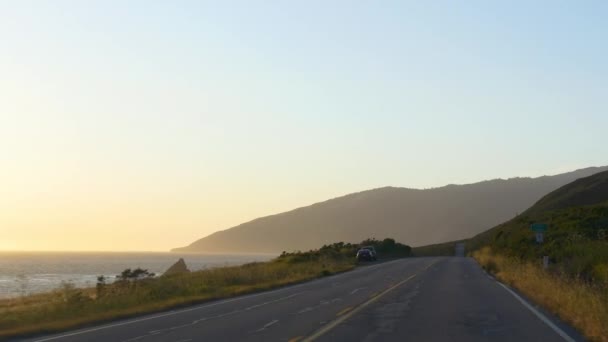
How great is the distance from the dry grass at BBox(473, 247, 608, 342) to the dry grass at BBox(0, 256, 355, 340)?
12.1m

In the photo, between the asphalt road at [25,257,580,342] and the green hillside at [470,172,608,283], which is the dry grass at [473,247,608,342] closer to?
the asphalt road at [25,257,580,342]

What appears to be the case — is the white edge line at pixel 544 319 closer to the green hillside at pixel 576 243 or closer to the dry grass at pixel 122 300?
the green hillside at pixel 576 243

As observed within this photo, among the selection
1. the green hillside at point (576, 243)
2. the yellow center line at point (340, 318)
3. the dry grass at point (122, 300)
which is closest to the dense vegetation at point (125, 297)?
the dry grass at point (122, 300)

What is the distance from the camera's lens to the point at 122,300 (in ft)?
93.7

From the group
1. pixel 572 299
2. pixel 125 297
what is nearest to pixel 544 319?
pixel 572 299

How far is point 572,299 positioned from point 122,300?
1573cm

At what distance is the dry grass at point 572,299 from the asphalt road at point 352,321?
1.47 ft

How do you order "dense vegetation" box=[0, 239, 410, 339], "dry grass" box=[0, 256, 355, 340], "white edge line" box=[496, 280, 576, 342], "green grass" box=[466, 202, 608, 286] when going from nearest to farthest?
"white edge line" box=[496, 280, 576, 342] < "dry grass" box=[0, 256, 355, 340] < "dense vegetation" box=[0, 239, 410, 339] < "green grass" box=[466, 202, 608, 286]

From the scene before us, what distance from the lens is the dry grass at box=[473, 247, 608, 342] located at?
16578mm

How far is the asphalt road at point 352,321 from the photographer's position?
1738cm

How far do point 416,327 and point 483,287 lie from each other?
652 inches

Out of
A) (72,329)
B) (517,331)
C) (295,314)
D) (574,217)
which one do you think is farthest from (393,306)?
(574,217)

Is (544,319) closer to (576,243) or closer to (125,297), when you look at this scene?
(125,297)

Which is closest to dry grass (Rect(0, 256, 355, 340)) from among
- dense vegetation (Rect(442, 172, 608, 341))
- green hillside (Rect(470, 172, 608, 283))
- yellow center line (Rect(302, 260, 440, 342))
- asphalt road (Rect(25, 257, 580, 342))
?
asphalt road (Rect(25, 257, 580, 342))
